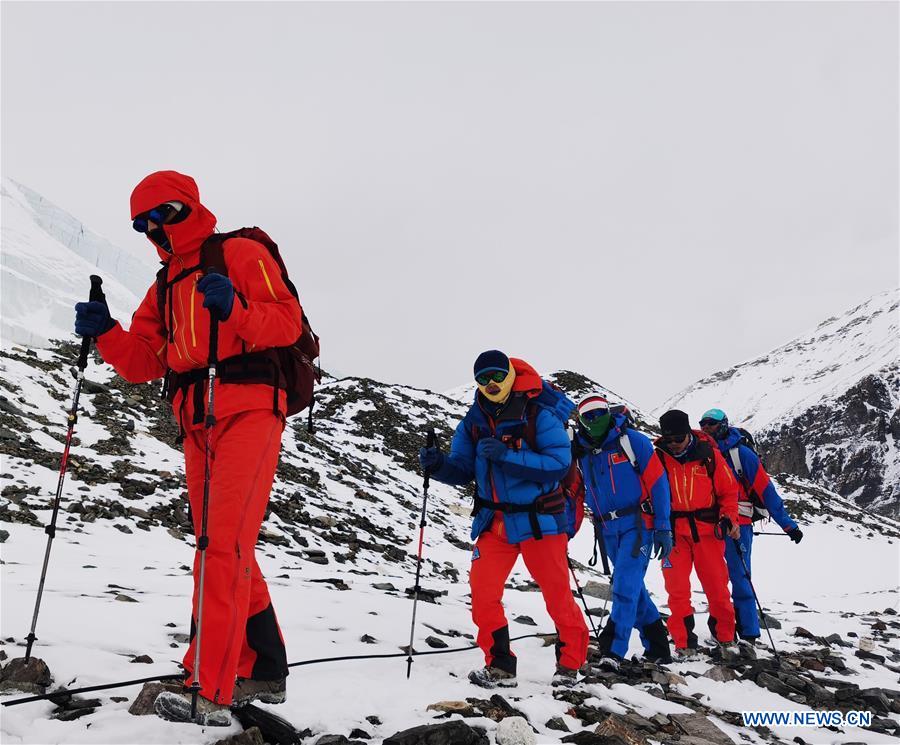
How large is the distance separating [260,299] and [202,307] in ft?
1.08

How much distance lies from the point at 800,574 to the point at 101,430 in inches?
916

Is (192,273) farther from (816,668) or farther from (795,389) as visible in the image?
(795,389)

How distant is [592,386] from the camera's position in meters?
53.8

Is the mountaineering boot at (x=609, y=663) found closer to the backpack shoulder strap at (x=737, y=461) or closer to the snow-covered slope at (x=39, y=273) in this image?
the backpack shoulder strap at (x=737, y=461)

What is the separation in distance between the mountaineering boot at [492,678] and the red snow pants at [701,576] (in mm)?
3733

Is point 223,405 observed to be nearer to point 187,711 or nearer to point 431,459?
point 187,711

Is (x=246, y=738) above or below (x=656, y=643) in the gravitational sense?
below

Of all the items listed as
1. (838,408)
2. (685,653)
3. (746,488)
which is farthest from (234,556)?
(838,408)

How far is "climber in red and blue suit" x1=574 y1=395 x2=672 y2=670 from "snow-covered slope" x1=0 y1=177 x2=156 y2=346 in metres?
65.4

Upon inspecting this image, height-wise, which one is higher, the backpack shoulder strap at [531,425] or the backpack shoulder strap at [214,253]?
the backpack shoulder strap at [214,253]

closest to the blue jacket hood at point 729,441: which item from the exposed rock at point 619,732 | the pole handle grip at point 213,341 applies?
the exposed rock at point 619,732

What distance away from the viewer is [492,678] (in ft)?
18.4

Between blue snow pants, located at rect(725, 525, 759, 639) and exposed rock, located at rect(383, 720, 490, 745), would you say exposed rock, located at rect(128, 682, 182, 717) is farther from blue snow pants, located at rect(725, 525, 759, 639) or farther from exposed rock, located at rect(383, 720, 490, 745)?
blue snow pants, located at rect(725, 525, 759, 639)

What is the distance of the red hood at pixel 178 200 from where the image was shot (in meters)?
4.00
